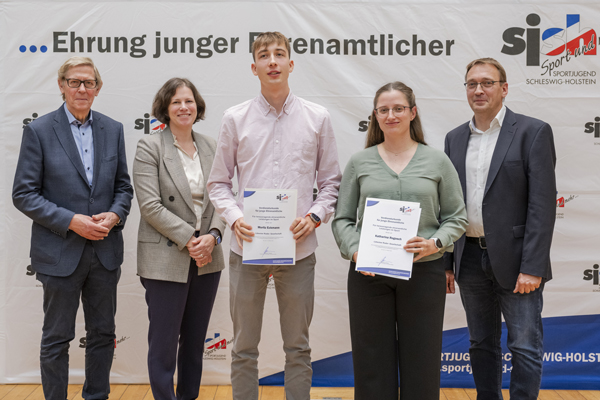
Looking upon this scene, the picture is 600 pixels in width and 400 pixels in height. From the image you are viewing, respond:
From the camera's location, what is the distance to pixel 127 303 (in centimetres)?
345

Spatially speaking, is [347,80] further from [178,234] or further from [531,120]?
[178,234]

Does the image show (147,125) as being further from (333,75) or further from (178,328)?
(178,328)

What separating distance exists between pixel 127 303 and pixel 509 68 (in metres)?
2.97

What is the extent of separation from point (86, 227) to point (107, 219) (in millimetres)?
108

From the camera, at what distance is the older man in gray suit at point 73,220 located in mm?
2592

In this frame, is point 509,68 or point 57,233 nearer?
point 57,233

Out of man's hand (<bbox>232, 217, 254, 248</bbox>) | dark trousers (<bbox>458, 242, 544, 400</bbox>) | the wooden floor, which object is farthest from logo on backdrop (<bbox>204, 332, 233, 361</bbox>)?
dark trousers (<bbox>458, 242, 544, 400</bbox>)

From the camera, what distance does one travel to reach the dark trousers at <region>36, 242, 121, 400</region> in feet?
8.54

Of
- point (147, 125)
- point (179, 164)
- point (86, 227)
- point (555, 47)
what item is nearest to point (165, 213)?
point (179, 164)

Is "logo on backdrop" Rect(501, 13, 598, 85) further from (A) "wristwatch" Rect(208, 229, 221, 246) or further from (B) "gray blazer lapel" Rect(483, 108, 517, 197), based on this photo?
(A) "wristwatch" Rect(208, 229, 221, 246)

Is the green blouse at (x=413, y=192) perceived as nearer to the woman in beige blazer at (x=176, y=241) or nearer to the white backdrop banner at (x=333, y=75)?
the woman in beige blazer at (x=176, y=241)

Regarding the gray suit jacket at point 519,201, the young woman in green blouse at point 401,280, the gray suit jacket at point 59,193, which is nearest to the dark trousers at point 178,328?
the gray suit jacket at point 59,193

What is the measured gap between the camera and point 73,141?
2672 mm

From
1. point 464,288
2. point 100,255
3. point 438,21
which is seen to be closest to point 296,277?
point 464,288
